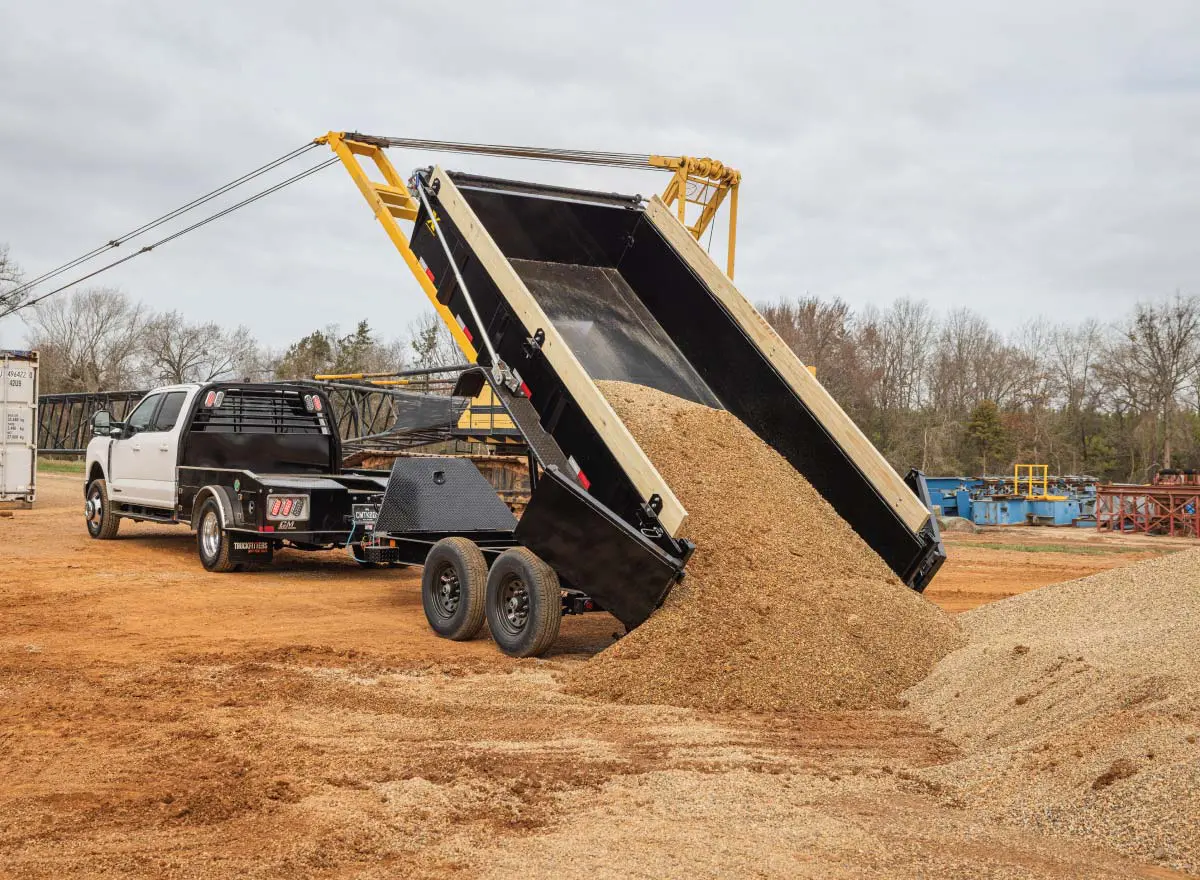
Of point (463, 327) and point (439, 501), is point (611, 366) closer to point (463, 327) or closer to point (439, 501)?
point (463, 327)

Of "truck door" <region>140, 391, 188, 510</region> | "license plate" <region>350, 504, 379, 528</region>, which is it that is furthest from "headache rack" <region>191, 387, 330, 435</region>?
"license plate" <region>350, 504, 379, 528</region>

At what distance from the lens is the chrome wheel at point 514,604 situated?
7.08 meters

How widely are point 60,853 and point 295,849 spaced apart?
2.54ft

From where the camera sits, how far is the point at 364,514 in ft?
35.3

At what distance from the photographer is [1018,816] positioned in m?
4.08

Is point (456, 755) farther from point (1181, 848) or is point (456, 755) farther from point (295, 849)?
point (1181, 848)

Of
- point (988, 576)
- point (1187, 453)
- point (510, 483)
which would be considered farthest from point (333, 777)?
point (1187, 453)

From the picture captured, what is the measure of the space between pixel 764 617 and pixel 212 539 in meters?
7.34

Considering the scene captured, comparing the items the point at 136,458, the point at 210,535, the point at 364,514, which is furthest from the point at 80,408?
the point at 364,514

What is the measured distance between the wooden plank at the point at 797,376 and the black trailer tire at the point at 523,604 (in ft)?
8.11

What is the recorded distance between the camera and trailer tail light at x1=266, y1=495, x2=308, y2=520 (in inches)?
419

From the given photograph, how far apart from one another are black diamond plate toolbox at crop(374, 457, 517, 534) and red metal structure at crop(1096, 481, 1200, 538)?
2235cm

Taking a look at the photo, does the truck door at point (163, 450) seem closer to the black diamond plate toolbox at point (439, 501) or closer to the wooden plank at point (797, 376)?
the black diamond plate toolbox at point (439, 501)

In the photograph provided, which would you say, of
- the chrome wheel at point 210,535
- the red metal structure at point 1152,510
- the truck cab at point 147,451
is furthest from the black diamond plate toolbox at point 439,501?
the red metal structure at point 1152,510
